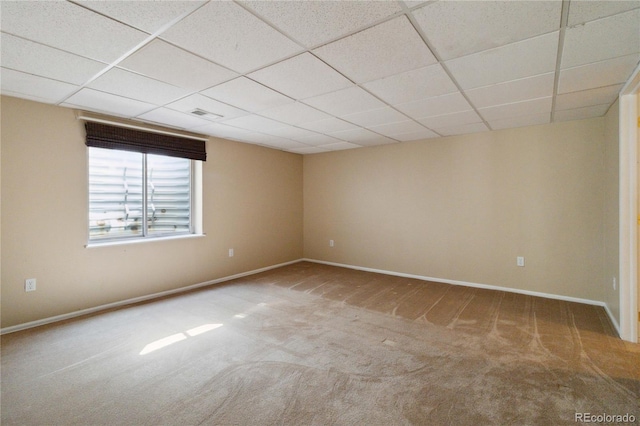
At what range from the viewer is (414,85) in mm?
2559

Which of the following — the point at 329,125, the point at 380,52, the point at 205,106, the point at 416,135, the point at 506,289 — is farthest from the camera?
the point at 416,135

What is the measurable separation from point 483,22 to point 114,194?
4271mm

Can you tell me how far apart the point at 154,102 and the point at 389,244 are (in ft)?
13.5

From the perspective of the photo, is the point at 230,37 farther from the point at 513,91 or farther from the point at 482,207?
the point at 482,207

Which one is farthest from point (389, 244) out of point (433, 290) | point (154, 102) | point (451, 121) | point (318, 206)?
point (154, 102)

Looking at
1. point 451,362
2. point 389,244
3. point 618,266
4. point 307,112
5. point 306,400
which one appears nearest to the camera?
point 306,400

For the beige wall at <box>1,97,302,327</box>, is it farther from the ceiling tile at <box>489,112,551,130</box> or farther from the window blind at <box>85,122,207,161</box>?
the ceiling tile at <box>489,112,551,130</box>

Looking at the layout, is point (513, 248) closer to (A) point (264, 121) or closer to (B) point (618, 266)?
(B) point (618, 266)

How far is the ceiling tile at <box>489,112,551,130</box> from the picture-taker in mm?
3542

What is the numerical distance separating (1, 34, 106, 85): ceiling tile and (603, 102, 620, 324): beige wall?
15.8ft

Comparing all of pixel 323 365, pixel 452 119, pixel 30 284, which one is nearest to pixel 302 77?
pixel 452 119

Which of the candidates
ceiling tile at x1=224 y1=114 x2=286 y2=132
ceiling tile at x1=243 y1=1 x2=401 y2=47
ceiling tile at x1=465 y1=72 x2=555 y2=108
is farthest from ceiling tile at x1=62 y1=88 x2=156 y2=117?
ceiling tile at x1=465 y1=72 x2=555 y2=108

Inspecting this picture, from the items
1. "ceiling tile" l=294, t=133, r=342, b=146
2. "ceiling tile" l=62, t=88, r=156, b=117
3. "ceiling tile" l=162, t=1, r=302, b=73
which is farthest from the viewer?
"ceiling tile" l=294, t=133, r=342, b=146

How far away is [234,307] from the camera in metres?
3.59
